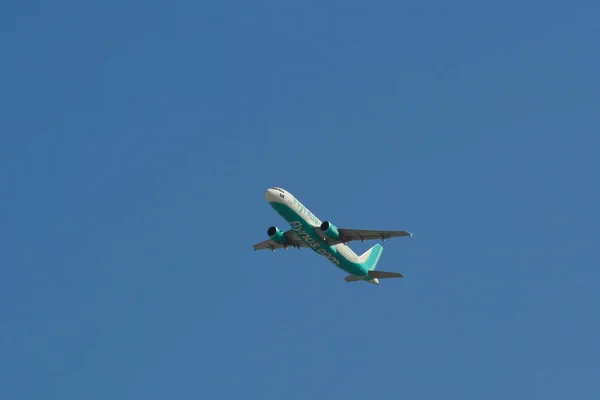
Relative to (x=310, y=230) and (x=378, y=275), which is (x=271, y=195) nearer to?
(x=310, y=230)

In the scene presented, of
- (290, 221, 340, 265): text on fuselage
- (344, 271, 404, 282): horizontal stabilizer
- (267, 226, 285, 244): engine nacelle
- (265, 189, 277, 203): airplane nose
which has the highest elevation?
(344, 271, 404, 282): horizontal stabilizer

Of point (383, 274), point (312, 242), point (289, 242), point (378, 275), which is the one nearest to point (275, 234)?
point (289, 242)

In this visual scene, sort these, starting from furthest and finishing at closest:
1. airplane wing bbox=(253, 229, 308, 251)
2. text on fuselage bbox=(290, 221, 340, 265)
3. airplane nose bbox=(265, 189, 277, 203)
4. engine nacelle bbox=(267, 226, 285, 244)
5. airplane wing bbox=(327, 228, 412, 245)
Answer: airplane wing bbox=(253, 229, 308, 251) < engine nacelle bbox=(267, 226, 285, 244) < airplane wing bbox=(327, 228, 412, 245) < text on fuselage bbox=(290, 221, 340, 265) < airplane nose bbox=(265, 189, 277, 203)

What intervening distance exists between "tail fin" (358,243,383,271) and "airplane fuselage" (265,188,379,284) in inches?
46.2

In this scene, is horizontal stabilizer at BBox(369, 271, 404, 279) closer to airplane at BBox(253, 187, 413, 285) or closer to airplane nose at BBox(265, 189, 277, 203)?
airplane at BBox(253, 187, 413, 285)

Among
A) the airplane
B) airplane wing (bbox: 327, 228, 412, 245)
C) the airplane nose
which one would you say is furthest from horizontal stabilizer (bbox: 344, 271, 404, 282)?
the airplane nose

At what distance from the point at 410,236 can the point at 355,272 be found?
30.4ft

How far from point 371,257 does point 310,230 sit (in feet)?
50.6

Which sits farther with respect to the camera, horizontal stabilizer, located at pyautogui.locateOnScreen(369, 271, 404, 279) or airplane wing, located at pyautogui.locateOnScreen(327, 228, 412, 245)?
horizontal stabilizer, located at pyautogui.locateOnScreen(369, 271, 404, 279)

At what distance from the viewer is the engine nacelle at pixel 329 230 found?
297 feet

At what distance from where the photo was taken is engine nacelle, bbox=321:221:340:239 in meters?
90.6

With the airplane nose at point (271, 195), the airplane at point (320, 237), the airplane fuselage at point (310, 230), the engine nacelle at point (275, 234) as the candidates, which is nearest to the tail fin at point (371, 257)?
the airplane at point (320, 237)

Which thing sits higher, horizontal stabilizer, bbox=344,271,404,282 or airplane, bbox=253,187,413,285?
horizontal stabilizer, bbox=344,271,404,282

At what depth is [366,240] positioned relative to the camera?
93.1 metres
